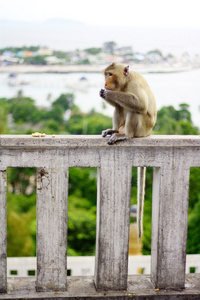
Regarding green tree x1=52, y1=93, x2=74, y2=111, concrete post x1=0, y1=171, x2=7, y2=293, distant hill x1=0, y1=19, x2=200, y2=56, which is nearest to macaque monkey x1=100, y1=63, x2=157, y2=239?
concrete post x1=0, y1=171, x2=7, y2=293

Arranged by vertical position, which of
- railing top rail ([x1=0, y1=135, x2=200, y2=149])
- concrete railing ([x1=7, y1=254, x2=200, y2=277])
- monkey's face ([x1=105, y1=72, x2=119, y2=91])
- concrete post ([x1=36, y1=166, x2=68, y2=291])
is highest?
monkey's face ([x1=105, y1=72, x2=119, y2=91])

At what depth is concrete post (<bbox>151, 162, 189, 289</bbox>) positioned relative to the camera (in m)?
2.87

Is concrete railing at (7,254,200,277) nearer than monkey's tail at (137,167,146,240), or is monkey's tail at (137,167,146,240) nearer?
monkey's tail at (137,167,146,240)

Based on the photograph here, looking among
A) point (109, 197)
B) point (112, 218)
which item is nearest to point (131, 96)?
point (109, 197)

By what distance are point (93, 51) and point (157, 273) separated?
5909 cm

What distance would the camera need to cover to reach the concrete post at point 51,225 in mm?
2762

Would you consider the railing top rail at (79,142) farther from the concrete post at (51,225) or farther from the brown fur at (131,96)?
the brown fur at (131,96)

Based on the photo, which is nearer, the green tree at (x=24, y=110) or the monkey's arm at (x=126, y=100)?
the monkey's arm at (x=126, y=100)

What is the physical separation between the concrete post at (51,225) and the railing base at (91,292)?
101 millimetres

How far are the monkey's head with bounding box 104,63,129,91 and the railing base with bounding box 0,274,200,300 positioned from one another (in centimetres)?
149

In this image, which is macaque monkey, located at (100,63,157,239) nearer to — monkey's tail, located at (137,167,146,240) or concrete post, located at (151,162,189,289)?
monkey's tail, located at (137,167,146,240)

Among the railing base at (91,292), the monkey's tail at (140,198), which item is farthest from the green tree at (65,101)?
the railing base at (91,292)

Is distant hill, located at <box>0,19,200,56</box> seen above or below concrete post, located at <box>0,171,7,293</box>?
above

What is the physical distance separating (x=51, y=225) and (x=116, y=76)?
130 centimetres
